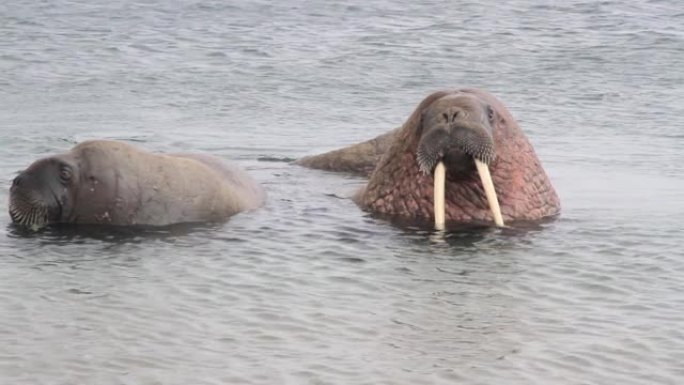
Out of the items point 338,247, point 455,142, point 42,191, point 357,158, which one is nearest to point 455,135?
point 455,142

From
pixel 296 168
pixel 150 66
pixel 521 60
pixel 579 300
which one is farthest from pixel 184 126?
pixel 579 300

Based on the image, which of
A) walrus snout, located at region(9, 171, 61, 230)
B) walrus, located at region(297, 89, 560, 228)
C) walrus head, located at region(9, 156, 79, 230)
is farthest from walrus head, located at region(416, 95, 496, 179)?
walrus snout, located at region(9, 171, 61, 230)

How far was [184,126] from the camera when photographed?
15281 millimetres

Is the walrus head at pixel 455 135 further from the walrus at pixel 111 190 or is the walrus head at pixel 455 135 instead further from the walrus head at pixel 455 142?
the walrus at pixel 111 190

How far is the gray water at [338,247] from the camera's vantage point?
6793mm

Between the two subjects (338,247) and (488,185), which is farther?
(488,185)

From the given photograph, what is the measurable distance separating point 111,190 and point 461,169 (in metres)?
2.37

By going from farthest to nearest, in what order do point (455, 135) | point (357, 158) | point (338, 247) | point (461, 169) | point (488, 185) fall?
1. point (357, 158)
2. point (461, 169)
3. point (488, 185)
4. point (455, 135)
5. point (338, 247)

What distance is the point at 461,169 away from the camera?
9.89 metres

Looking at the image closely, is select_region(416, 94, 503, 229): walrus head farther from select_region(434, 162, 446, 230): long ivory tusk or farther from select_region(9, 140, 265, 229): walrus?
select_region(9, 140, 265, 229): walrus

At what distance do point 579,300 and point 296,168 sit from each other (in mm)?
5120

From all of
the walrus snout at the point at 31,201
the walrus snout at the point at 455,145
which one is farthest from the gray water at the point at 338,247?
the walrus snout at the point at 455,145

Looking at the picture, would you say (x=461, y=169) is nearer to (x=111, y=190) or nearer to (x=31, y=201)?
(x=111, y=190)

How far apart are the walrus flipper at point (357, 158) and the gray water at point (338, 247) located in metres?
0.26
